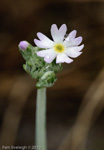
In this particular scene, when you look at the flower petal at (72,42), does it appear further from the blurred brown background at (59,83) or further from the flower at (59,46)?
the blurred brown background at (59,83)

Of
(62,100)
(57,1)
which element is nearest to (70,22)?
(57,1)

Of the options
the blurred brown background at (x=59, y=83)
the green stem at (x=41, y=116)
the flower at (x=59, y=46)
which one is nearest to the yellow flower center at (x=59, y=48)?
the flower at (x=59, y=46)

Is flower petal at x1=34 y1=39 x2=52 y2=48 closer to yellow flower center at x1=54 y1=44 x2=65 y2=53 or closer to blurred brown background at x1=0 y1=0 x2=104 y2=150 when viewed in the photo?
yellow flower center at x1=54 y1=44 x2=65 y2=53

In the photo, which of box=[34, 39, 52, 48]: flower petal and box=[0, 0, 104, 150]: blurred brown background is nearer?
box=[34, 39, 52, 48]: flower petal

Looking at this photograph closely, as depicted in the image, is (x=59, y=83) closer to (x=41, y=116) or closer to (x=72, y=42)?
(x=41, y=116)

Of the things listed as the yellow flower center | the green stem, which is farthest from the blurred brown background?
the yellow flower center
